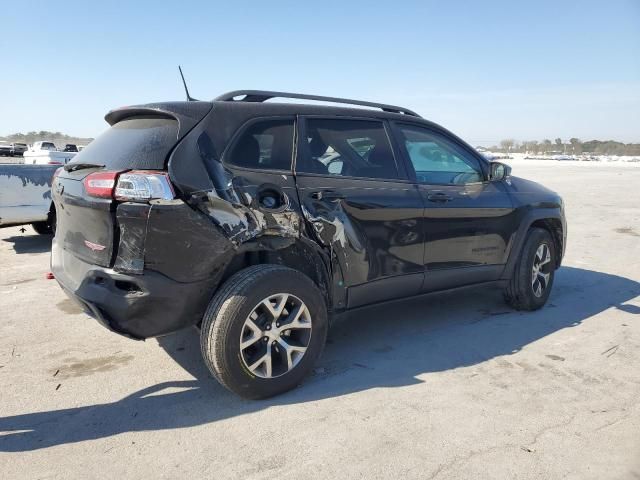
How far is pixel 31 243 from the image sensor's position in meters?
8.41

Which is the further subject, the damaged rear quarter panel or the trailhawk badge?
the trailhawk badge

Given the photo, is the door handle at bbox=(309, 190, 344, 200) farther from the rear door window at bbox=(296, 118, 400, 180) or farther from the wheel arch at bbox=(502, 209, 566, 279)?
the wheel arch at bbox=(502, 209, 566, 279)

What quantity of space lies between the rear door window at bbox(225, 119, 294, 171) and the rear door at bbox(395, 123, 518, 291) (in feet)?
3.56

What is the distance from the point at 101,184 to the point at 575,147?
432ft

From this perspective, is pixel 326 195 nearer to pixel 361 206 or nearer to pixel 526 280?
pixel 361 206

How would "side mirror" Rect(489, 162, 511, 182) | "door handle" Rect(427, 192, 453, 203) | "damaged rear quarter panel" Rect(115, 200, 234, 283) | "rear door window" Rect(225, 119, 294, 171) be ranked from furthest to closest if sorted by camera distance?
"side mirror" Rect(489, 162, 511, 182)
"door handle" Rect(427, 192, 453, 203)
"rear door window" Rect(225, 119, 294, 171)
"damaged rear quarter panel" Rect(115, 200, 234, 283)

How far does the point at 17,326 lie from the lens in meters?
4.41

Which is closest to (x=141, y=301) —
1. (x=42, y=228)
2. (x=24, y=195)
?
(x=24, y=195)

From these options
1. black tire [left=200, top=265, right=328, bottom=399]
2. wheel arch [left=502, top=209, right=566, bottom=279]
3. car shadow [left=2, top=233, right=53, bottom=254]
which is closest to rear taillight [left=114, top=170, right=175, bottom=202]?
black tire [left=200, top=265, right=328, bottom=399]

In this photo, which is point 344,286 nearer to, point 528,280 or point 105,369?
point 105,369

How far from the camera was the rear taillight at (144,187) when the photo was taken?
2.84 metres

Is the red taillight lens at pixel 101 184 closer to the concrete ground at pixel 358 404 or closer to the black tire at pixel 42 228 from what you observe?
the concrete ground at pixel 358 404

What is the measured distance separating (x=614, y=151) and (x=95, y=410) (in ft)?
401

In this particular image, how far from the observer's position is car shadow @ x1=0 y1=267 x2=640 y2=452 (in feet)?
9.52
